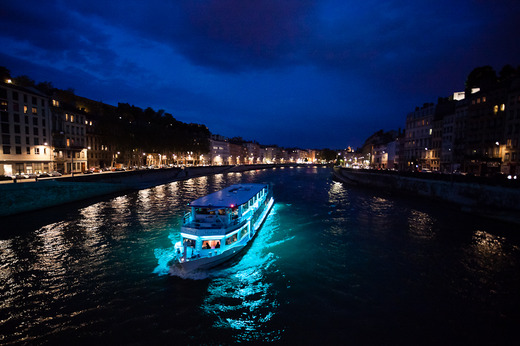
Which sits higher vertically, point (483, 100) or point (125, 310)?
point (483, 100)

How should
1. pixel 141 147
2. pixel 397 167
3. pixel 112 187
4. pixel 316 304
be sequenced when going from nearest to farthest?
pixel 316 304, pixel 112 187, pixel 141 147, pixel 397 167

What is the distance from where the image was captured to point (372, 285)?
16.2 m

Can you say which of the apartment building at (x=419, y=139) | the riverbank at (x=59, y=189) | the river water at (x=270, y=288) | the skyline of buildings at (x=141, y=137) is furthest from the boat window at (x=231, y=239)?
the apartment building at (x=419, y=139)

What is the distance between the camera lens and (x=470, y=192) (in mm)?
37938

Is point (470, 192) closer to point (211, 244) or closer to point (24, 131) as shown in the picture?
point (211, 244)

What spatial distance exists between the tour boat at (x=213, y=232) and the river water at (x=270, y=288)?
38.4 inches

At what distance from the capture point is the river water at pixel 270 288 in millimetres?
12055

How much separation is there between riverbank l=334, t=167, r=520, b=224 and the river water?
618cm

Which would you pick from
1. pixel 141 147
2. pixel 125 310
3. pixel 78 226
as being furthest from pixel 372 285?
pixel 141 147

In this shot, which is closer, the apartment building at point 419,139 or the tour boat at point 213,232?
the tour boat at point 213,232

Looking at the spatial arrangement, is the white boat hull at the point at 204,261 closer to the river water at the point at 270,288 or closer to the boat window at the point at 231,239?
the boat window at the point at 231,239

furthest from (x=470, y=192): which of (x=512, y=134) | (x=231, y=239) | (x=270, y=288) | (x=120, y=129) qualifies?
(x=120, y=129)

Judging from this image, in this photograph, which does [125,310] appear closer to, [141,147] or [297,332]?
[297,332]

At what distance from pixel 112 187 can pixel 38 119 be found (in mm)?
27872
